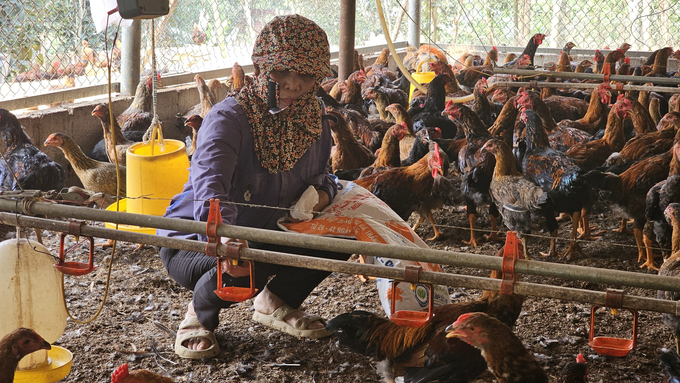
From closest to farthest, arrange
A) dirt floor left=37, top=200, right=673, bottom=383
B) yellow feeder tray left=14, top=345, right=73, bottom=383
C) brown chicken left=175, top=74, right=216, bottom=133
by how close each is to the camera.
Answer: yellow feeder tray left=14, top=345, right=73, bottom=383, dirt floor left=37, top=200, right=673, bottom=383, brown chicken left=175, top=74, right=216, bottom=133

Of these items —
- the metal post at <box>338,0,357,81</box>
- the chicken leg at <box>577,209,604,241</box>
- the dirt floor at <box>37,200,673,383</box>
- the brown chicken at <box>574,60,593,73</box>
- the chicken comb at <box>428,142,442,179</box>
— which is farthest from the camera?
the brown chicken at <box>574,60,593,73</box>

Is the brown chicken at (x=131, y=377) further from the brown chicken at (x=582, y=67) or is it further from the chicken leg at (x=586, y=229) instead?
the brown chicken at (x=582, y=67)

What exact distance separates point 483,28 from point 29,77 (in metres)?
8.13

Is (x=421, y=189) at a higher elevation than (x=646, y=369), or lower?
higher

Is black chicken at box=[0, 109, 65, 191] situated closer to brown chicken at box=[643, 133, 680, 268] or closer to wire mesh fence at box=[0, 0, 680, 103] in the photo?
wire mesh fence at box=[0, 0, 680, 103]

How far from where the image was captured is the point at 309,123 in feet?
8.38

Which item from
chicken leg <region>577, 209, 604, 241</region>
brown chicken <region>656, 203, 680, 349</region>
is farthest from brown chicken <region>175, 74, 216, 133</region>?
brown chicken <region>656, 203, 680, 349</region>

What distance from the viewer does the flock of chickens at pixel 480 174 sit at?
6.88 feet

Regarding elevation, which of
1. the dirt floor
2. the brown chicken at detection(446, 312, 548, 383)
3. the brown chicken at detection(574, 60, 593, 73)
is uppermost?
the brown chicken at detection(574, 60, 593, 73)

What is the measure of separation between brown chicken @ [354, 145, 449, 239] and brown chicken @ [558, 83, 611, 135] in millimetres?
1784

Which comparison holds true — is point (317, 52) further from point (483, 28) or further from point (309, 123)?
point (483, 28)

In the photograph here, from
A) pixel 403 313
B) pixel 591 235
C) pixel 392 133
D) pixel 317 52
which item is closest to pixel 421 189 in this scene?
pixel 392 133

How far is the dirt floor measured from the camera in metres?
2.42

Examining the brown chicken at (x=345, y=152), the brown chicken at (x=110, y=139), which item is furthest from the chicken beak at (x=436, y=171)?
the brown chicken at (x=110, y=139)
